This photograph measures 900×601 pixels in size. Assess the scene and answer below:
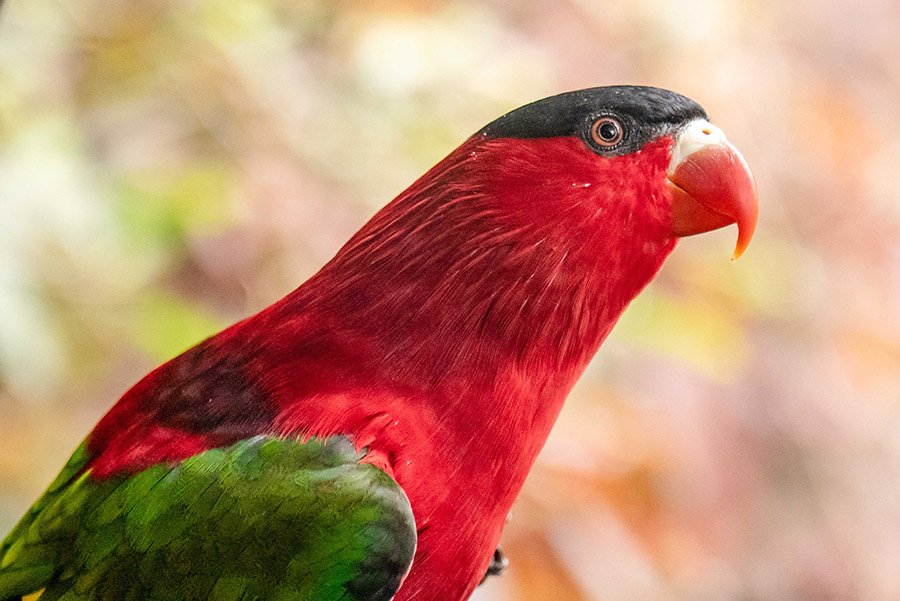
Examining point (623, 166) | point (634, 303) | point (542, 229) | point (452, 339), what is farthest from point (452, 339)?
point (634, 303)

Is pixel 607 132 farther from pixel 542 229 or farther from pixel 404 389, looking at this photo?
pixel 404 389

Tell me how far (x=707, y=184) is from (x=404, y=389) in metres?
0.40

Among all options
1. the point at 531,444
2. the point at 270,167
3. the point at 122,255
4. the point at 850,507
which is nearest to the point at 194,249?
the point at 270,167

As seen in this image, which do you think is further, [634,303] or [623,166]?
[634,303]

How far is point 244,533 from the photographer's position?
990 millimetres

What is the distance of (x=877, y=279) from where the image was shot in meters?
3.12

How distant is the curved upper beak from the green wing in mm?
447

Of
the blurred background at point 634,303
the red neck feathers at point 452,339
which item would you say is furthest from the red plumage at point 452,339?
the blurred background at point 634,303

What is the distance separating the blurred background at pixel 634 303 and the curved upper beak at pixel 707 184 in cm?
91

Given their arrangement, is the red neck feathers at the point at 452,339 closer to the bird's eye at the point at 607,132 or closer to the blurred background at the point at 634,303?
the bird's eye at the point at 607,132

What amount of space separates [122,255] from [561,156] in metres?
0.94

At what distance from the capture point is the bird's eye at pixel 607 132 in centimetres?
112

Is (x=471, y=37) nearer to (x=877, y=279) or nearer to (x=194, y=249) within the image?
(x=194, y=249)

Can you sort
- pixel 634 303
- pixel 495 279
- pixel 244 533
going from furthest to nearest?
pixel 634 303
pixel 495 279
pixel 244 533
